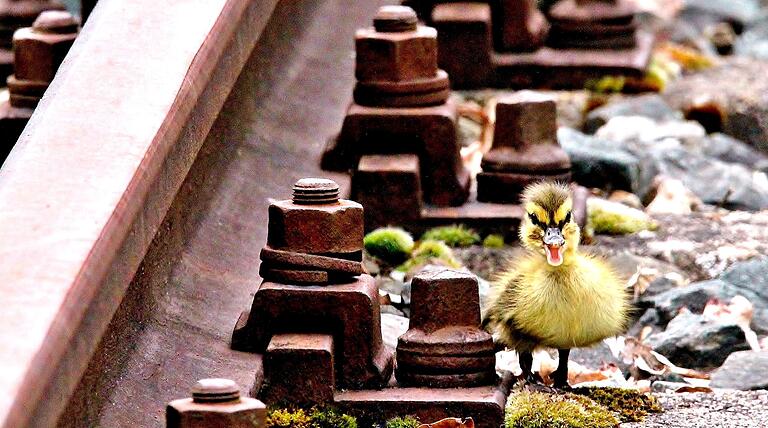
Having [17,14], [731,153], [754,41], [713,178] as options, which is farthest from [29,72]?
[754,41]

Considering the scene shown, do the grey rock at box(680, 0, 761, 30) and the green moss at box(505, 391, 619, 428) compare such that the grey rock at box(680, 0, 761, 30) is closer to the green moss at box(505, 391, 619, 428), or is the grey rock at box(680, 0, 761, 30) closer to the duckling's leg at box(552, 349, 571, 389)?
the duckling's leg at box(552, 349, 571, 389)

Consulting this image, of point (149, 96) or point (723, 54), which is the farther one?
point (723, 54)

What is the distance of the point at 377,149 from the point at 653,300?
95 cm

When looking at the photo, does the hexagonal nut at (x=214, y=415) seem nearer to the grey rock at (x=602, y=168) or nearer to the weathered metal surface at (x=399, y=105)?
the weathered metal surface at (x=399, y=105)

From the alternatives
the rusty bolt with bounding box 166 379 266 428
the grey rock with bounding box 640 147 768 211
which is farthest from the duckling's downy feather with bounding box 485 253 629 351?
the grey rock with bounding box 640 147 768 211

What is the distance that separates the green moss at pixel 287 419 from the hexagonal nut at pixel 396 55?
1673 mm

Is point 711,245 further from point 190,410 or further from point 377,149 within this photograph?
point 190,410

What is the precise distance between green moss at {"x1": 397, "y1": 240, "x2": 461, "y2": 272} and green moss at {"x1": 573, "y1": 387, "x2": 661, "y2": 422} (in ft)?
3.48

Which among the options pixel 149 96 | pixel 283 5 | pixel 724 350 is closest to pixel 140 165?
pixel 149 96

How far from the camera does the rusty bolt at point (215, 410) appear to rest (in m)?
2.74

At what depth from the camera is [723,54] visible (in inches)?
389

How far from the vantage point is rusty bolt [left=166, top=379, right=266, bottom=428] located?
8.98ft

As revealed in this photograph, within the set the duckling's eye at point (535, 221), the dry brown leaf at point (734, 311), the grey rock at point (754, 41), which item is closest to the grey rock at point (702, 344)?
the dry brown leaf at point (734, 311)

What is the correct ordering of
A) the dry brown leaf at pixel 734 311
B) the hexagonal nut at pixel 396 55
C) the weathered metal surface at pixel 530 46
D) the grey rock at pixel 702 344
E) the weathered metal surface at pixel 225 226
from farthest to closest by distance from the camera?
the weathered metal surface at pixel 530 46
the hexagonal nut at pixel 396 55
the dry brown leaf at pixel 734 311
the grey rock at pixel 702 344
the weathered metal surface at pixel 225 226
